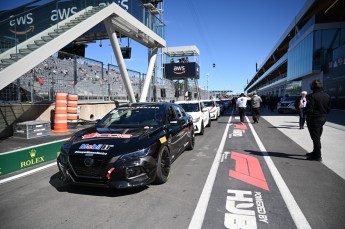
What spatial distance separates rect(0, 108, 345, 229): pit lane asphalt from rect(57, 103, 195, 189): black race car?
31cm

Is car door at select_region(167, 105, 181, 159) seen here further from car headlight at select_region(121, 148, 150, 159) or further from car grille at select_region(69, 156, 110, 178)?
car grille at select_region(69, 156, 110, 178)

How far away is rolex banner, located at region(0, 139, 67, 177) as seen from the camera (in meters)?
5.27

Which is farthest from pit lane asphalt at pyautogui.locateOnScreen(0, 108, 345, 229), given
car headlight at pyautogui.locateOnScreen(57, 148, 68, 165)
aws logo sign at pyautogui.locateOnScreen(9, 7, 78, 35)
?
aws logo sign at pyautogui.locateOnScreen(9, 7, 78, 35)

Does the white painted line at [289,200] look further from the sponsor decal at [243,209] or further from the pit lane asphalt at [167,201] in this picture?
the sponsor decal at [243,209]

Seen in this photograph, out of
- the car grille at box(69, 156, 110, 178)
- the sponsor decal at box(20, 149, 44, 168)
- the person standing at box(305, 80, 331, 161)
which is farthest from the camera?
the person standing at box(305, 80, 331, 161)

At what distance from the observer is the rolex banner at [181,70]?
3291 centimetres

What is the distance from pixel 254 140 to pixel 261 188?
5097 mm

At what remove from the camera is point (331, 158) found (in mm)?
6496

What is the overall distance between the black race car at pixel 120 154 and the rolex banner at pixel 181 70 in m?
28.1

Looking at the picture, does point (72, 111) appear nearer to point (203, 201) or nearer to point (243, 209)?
point (203, 201)

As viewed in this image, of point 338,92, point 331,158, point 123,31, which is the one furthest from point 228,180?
point 338,92

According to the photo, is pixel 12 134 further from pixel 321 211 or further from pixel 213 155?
pixel 321 211

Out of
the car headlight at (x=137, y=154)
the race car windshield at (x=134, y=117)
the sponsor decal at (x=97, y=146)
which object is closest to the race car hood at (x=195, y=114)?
the race car windshield at (x=134, y=117)

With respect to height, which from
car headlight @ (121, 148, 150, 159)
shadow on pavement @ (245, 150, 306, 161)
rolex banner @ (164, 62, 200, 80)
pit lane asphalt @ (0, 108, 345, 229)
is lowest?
pit lane asphalt @ (0, 108, 345, 229)
